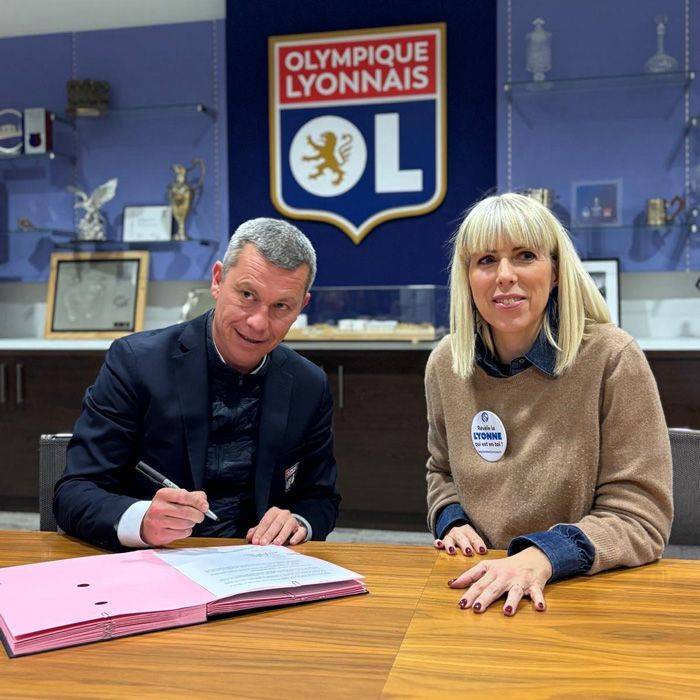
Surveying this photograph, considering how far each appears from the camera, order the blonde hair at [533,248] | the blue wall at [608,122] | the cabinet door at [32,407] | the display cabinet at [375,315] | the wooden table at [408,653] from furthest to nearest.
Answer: the cabinet door at [32,407] < the blue wall at [608,122] < the display cabinet at [375,315] < the blonde hair at [533,248] < the wooden table at [408,653]

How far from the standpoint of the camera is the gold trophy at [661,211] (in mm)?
4344

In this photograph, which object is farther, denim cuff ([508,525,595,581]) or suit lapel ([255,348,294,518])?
suit lapel ([255,348,294,518])

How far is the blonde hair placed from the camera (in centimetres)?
166

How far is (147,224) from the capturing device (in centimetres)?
507

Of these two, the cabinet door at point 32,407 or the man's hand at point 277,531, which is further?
the cabinet door at point 32,407

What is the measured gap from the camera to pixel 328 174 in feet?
15.8

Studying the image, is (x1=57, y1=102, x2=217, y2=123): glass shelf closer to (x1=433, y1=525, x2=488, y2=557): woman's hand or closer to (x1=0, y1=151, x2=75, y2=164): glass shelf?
(x1=0, y1=151, x2=75, y2=164): glass shelf

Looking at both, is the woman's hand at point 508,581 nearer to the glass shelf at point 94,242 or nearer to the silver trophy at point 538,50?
the silver trophy at point 538,50

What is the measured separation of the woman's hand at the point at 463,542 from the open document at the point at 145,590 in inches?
10.8

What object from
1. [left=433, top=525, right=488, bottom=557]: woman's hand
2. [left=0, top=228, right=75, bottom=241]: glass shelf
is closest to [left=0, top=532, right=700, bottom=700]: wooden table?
[left=433, top=525, right=488, bottom=557]: woman's hand

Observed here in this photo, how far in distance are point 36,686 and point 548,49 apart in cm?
424

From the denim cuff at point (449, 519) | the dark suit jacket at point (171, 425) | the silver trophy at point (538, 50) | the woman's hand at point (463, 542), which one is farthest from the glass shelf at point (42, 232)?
the woman's hand at point (463, 542)

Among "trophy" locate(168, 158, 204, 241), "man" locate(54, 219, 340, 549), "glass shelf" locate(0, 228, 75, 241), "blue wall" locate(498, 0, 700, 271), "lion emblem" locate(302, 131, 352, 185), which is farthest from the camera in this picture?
"glass shelf" locate(0, 228, 75, 241)

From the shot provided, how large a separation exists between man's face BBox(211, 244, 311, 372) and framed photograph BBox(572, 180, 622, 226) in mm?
3024
